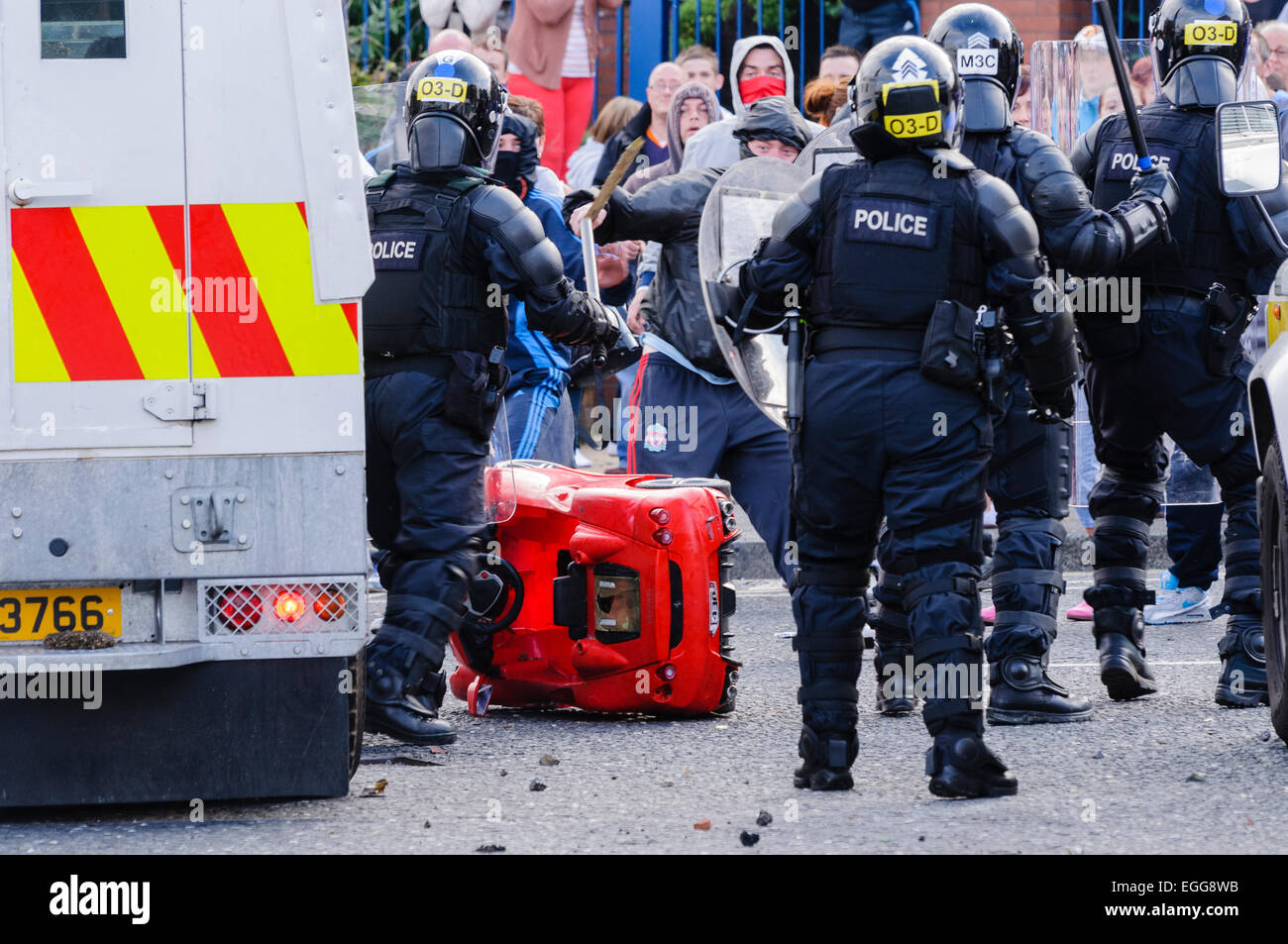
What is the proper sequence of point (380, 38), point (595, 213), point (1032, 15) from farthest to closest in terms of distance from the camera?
point (380, 38) → point (1032, 15) → point (595, 213)

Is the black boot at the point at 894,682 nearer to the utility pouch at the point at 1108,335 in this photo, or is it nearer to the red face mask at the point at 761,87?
the utility pouch at the point at 1108,335

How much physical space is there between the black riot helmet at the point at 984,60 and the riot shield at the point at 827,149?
439 mm

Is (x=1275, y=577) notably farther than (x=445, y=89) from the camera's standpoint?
No

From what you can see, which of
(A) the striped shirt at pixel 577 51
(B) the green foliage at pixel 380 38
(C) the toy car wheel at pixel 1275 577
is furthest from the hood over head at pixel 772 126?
(B) the green foliage at pixel 380 38

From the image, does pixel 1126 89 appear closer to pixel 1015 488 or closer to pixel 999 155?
pixel 999 155

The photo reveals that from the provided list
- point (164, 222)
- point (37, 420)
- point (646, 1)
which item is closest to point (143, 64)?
point (164, 222)

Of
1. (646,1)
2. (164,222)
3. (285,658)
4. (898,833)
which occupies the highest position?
(646,1)

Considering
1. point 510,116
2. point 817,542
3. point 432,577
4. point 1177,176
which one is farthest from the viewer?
point 510,116

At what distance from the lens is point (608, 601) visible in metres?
6.29

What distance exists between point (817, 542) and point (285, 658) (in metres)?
1.32

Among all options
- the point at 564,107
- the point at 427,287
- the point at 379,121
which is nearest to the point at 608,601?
the point at 427,287

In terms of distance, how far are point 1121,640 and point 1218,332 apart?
1.00 metres
